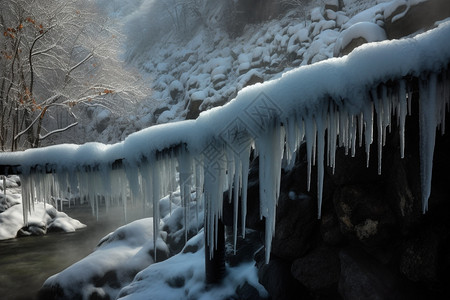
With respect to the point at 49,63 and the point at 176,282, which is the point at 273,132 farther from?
the point at 49,63

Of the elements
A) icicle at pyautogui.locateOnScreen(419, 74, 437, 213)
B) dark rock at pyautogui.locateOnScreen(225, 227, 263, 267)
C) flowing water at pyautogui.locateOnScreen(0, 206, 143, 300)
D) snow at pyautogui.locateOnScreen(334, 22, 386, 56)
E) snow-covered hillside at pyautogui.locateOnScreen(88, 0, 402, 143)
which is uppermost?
snow-covered hillside at pyautogui.locateOnScreen(88, 0, 402, 143)

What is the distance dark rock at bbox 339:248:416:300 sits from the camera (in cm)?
285

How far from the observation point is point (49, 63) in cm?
1401

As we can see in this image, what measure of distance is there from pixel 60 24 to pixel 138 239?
1112cm

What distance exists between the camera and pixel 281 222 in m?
3.99

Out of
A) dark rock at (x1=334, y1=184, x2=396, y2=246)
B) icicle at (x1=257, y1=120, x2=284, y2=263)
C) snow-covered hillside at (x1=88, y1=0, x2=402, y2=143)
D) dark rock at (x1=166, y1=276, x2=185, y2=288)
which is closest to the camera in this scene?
icicle at (x1=257, y1=120, x2=284, y2=263)

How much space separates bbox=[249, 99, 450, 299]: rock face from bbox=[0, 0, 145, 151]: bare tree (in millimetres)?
12072

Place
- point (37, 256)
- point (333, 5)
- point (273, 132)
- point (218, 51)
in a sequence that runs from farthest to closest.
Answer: point (218, 51)
point (333, 5)
point (37, 256)
point (273, 132)

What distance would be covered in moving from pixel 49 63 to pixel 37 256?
34.1 feet

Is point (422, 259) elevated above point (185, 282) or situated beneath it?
elevated above

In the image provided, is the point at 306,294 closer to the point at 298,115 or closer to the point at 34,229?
the point at 298,115

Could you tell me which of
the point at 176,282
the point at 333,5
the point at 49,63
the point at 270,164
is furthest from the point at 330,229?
the point at 333,5

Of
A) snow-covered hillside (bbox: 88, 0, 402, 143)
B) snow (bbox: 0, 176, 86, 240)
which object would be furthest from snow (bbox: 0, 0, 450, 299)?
snow (bbox: 0, 176, 86, 240)

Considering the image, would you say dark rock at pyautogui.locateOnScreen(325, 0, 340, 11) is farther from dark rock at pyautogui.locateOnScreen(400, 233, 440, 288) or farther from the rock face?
dark rock at pyautogui.locateOnScreen(400, 233, 440, 288)
